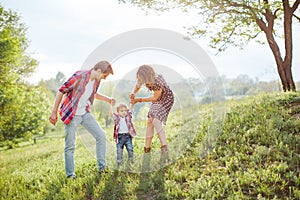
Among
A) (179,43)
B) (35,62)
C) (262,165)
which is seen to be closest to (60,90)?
(179,43)

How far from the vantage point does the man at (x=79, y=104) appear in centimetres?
588

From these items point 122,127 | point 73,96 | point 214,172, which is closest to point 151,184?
point 214,172

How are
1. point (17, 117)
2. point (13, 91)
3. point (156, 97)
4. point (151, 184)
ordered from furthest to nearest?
point (17, 117) < point (13, 91) < point (156, 97) < point (151, 184)

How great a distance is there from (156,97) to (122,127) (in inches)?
44.3

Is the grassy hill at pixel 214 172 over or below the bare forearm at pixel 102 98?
below

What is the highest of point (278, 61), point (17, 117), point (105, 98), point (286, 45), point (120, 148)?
point (286, 45)

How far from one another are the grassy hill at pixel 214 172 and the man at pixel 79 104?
0.70 meters

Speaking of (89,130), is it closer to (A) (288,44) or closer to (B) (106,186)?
(B) (106,186)

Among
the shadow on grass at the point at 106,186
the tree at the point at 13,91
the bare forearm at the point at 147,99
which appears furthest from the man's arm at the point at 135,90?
the tree at the point at 13,91

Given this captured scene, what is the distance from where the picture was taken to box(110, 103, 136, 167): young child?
6762 millimetres

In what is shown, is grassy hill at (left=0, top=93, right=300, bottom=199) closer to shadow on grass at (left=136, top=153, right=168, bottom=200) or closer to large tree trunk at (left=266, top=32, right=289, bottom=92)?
shadow on grass at (left=136, top=153, right=168, bottom=200)

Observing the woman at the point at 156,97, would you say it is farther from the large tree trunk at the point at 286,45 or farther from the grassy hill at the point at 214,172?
the large tree trunk at the point at 286,45

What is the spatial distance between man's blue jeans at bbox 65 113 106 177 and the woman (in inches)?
34.6

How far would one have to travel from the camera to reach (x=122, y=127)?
22.1 feet
